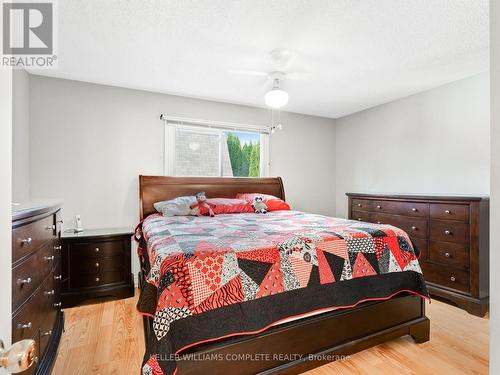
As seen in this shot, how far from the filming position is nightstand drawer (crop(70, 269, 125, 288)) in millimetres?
2711

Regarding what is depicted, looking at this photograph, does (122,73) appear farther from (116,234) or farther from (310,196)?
(310,196)

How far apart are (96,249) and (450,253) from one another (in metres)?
3.61

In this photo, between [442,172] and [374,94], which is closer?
[442,172]

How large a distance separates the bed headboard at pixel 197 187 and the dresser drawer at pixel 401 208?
1.32m

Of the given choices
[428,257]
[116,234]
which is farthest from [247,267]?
[428,257]

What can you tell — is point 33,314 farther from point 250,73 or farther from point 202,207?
point 250,73

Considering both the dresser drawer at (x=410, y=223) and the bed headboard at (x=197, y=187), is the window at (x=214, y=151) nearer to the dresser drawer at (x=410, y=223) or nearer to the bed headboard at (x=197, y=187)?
the bed headboard at (x=197, y=187)

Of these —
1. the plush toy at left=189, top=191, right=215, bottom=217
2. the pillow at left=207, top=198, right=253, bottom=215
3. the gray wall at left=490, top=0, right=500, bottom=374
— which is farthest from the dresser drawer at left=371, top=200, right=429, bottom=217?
the gray wall at left=490, top=0, right=500, bottom=374

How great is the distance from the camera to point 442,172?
3.24 metres

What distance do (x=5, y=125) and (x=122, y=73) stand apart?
270cm

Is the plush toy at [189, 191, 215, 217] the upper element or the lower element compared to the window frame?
lower

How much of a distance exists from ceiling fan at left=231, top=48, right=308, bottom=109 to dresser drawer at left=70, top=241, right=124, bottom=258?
7.38 ft

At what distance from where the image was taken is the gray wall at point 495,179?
0.56 meters

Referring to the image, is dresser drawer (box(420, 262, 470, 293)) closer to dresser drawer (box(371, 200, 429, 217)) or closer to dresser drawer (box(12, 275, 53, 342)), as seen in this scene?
dresser drawer (box(371, 200, 429, 217))
